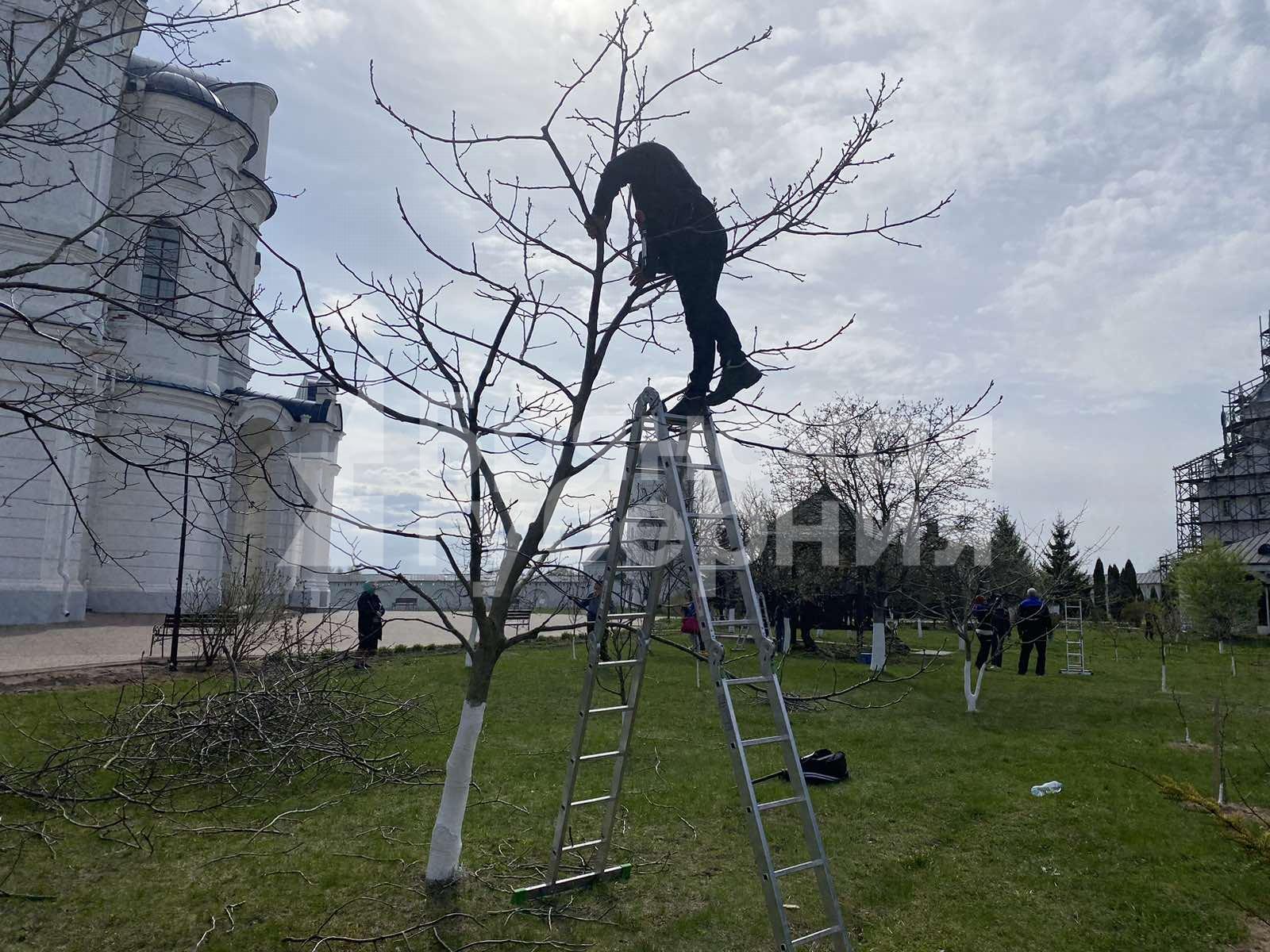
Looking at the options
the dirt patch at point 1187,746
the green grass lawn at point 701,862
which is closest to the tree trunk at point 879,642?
the dirt patch at point 1187,746

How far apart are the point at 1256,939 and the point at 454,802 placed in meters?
4.83

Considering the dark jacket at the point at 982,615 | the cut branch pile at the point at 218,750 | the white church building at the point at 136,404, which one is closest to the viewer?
the cut branch pile at the point at 218,750

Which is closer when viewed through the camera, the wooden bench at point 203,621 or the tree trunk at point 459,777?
the tree trunk at point 459,777

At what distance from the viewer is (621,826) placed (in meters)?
6.52

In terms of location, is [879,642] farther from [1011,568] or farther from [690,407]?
[690,407]

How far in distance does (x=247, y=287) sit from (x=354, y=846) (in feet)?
74.8

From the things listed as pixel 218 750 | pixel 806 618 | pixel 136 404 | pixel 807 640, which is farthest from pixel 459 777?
pixel 136 404

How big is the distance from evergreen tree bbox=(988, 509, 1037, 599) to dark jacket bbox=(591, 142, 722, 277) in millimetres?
11066

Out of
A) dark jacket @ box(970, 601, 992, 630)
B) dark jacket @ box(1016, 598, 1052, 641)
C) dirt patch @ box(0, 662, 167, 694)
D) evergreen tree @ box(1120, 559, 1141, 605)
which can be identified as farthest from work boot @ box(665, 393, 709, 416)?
evergreen tree @ box(1120, 559, 1141, 605)

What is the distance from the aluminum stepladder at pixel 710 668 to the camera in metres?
3.50

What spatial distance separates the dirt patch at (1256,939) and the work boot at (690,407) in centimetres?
433

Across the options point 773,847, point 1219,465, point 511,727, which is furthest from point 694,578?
point 1219,465

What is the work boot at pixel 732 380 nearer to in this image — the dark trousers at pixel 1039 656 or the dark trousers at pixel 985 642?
the dark trousers at pixel 985 642

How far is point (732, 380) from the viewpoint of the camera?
472 cm
